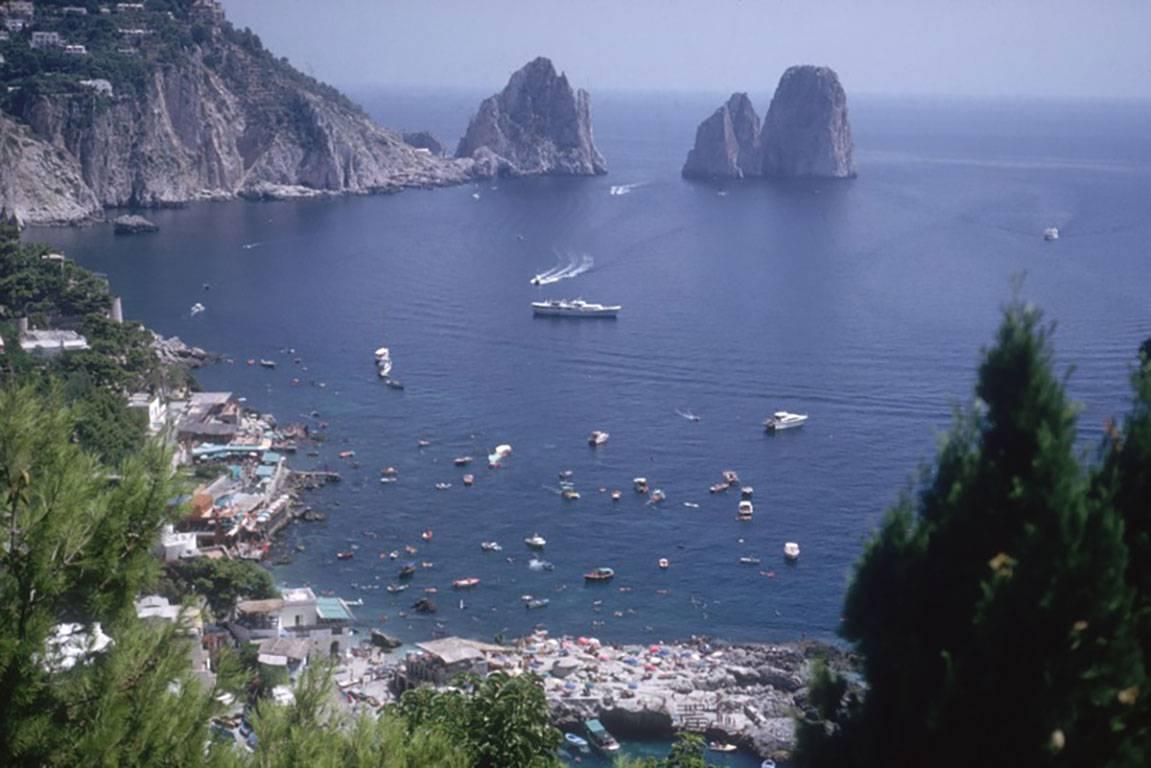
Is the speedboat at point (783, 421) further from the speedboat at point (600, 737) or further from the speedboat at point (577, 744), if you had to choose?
the speedboat at point (577, 744)

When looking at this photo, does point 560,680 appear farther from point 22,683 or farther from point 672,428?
point 22,683

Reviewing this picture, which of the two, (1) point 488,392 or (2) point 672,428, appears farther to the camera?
(1) point 488,392

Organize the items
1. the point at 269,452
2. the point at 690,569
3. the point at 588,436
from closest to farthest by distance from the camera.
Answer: the point at 690,569 → the point at 269,452 → the point at 588,436

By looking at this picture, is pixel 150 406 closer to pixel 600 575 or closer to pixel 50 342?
pixel 50 342

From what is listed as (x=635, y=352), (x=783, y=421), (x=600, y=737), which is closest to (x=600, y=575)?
(x=600, y=737)

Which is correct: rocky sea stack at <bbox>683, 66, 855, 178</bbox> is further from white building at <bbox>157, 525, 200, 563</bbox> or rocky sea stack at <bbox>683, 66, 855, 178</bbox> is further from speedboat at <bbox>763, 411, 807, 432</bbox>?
white building at <bbox>157, 525, 200, 563</bbox>

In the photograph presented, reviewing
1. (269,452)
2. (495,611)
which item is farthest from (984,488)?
(269,452)

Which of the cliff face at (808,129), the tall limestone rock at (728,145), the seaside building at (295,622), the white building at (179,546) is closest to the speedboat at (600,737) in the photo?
the seaside building at (295,622)
